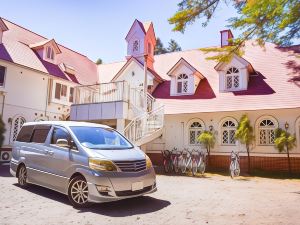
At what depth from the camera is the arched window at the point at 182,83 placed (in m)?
18.7

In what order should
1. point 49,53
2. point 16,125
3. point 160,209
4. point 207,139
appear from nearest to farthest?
point 160,209 < point 207,139 < point 16,125 < point 49,53

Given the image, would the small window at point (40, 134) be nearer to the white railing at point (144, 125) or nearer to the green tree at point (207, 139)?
the white railing at point (144, 125)

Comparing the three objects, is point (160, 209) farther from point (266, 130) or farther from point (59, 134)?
point (266, 130)

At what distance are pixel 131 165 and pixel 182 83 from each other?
12916mm

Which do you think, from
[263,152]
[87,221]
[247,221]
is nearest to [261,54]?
[263,152]

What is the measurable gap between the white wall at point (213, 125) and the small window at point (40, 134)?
10854mm

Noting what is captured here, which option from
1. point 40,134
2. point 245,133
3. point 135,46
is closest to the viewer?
point 40,134

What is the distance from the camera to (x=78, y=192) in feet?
21.4

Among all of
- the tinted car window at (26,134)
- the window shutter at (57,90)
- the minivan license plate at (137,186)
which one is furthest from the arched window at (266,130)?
the window shutter at (57,90)

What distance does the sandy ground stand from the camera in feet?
18.3

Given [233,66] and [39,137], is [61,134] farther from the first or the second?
[233,66]

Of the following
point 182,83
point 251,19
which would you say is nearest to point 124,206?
point 251,19

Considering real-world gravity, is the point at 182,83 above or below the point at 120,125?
above

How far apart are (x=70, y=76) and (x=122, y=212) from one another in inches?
689
